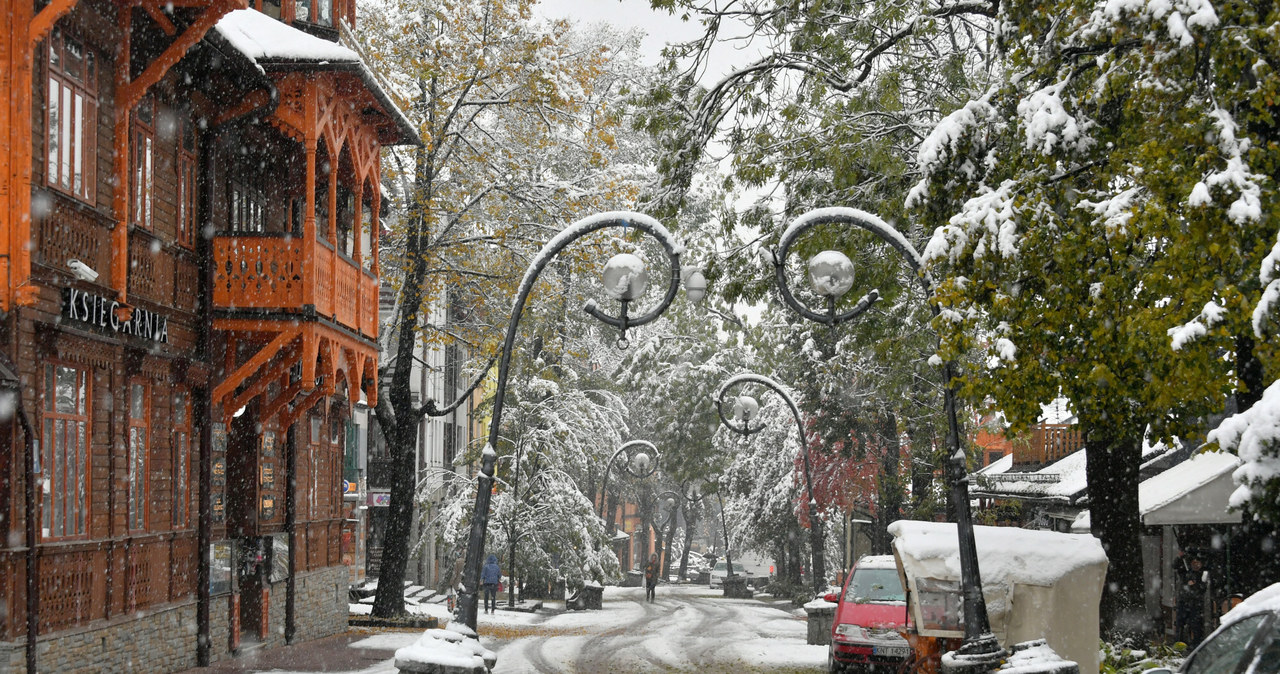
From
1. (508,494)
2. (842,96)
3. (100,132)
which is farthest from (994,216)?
(508,494)

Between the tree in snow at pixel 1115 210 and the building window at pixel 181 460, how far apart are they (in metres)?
10.5

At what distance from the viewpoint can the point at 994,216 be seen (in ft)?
39.7

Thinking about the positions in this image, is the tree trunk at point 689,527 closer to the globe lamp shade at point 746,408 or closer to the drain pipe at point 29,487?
the globe lamp shade at point 746,408

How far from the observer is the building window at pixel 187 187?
18.7 metres

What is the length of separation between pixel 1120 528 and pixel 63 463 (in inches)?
510

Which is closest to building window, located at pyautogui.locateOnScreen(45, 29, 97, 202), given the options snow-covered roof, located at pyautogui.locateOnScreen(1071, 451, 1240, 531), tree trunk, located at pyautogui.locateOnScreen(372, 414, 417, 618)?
tree trunk, located at pyautogui.locateOnScreen(372, 414, 417, 618)

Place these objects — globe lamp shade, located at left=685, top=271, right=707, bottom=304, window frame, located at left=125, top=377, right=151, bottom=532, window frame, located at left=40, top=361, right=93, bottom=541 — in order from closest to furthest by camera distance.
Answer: globe lamp shade, located at left=685, top=271, right=707, bottom=304 → window frame, located at left=40, top=361, right=93, bottom=541 → window frame, located at left=125, top=377, right=151, bottom=532

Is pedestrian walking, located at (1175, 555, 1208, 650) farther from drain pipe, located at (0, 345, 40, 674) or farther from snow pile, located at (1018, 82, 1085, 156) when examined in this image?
drain pipe, located at (0, 345, 40, 674)

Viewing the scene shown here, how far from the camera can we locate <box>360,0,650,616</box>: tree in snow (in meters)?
27.0

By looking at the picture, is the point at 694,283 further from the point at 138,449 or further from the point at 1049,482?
the point at 1049,482

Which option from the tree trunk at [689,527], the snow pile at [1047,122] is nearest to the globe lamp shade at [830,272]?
the snow pile at [1047,122]

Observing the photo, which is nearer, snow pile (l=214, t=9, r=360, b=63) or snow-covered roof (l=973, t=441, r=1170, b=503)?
snow pile (l=214, t=9, r=360, b=63)

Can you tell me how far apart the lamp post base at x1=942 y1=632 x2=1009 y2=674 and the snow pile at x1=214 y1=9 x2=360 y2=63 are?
12.1 metres

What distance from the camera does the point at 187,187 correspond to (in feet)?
62.8
